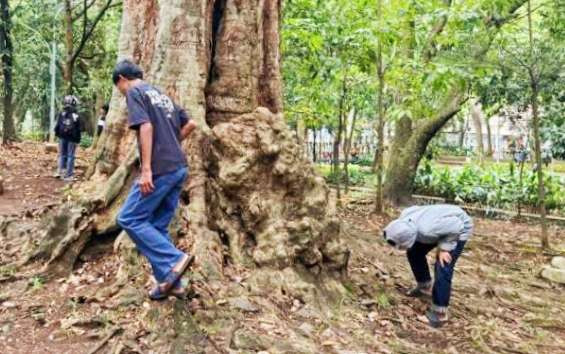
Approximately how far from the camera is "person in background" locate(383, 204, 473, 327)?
17.9ft

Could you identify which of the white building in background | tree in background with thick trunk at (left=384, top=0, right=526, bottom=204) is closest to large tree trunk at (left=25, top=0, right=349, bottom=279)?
tree in background with thick trunk at (left=384, top=0, right=526, bottom=204)

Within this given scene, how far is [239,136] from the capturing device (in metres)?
5.71

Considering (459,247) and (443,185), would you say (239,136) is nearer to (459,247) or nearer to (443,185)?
(459,247)

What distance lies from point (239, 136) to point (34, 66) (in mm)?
19539

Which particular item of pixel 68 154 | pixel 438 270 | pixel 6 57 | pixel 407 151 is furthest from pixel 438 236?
pixel 6 57

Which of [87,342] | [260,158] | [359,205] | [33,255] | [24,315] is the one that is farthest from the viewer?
[359,205]

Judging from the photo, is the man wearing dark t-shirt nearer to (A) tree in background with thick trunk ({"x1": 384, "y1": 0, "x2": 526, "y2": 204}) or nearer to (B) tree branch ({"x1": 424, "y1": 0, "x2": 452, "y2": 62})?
(A) tree in background with thick trunk ({"x1": 384, "y1": 0, "x2": 526, "y2": 204})

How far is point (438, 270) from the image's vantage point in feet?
18.4

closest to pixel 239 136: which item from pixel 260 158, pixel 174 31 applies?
pixel 260 158

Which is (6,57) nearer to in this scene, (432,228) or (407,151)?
(407,151)

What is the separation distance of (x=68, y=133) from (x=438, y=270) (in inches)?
310

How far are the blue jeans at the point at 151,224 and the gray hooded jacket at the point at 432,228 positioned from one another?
2.11 metres

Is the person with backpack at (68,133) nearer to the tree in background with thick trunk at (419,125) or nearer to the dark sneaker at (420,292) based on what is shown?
the tree in background with thick trunk at (419,125)

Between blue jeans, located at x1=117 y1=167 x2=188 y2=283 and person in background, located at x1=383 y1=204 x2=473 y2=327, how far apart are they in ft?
6.99
